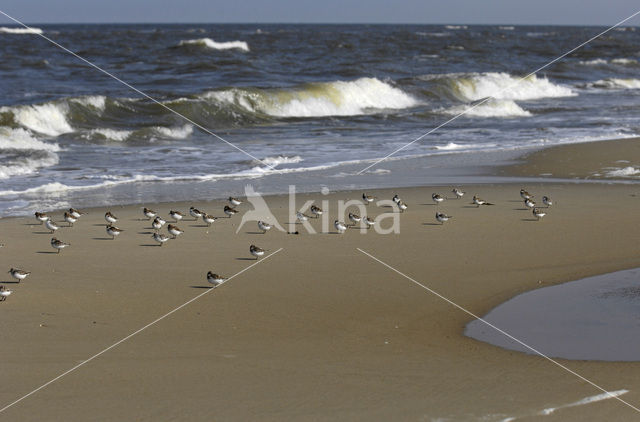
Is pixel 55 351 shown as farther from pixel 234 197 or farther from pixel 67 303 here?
pixel 234 197

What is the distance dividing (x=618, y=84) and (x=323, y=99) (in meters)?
17.6

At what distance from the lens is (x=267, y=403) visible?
6.69m

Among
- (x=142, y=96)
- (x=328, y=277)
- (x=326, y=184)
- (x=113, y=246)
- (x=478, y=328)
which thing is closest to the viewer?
(x=478, y=328)

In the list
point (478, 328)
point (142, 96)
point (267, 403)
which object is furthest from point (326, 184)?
point (142, 96)

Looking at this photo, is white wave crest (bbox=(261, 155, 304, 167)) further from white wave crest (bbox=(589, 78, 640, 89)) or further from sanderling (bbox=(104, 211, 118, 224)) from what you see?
white wave crest (bbox=(589, 78, 640, 89))

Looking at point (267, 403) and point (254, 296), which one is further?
point (254, 296)

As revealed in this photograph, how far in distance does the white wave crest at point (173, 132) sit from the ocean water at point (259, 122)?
0.05m

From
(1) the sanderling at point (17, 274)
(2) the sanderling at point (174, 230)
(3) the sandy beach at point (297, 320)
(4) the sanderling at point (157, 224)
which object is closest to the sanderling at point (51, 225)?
(3) the sandy beach at point (297, 320)

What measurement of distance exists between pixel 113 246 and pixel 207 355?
4289mm

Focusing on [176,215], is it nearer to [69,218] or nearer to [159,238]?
[159,238]

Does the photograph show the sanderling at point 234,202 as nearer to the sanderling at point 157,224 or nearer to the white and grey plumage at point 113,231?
the sanderling at point 157,224

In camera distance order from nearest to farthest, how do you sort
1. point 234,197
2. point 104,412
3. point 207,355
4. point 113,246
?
1. point 104,412
2. point 207,355
3. point 113,246
4. point 234,197

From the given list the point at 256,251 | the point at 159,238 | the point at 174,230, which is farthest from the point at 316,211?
the point at 159,238

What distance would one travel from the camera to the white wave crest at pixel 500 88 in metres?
39.2
